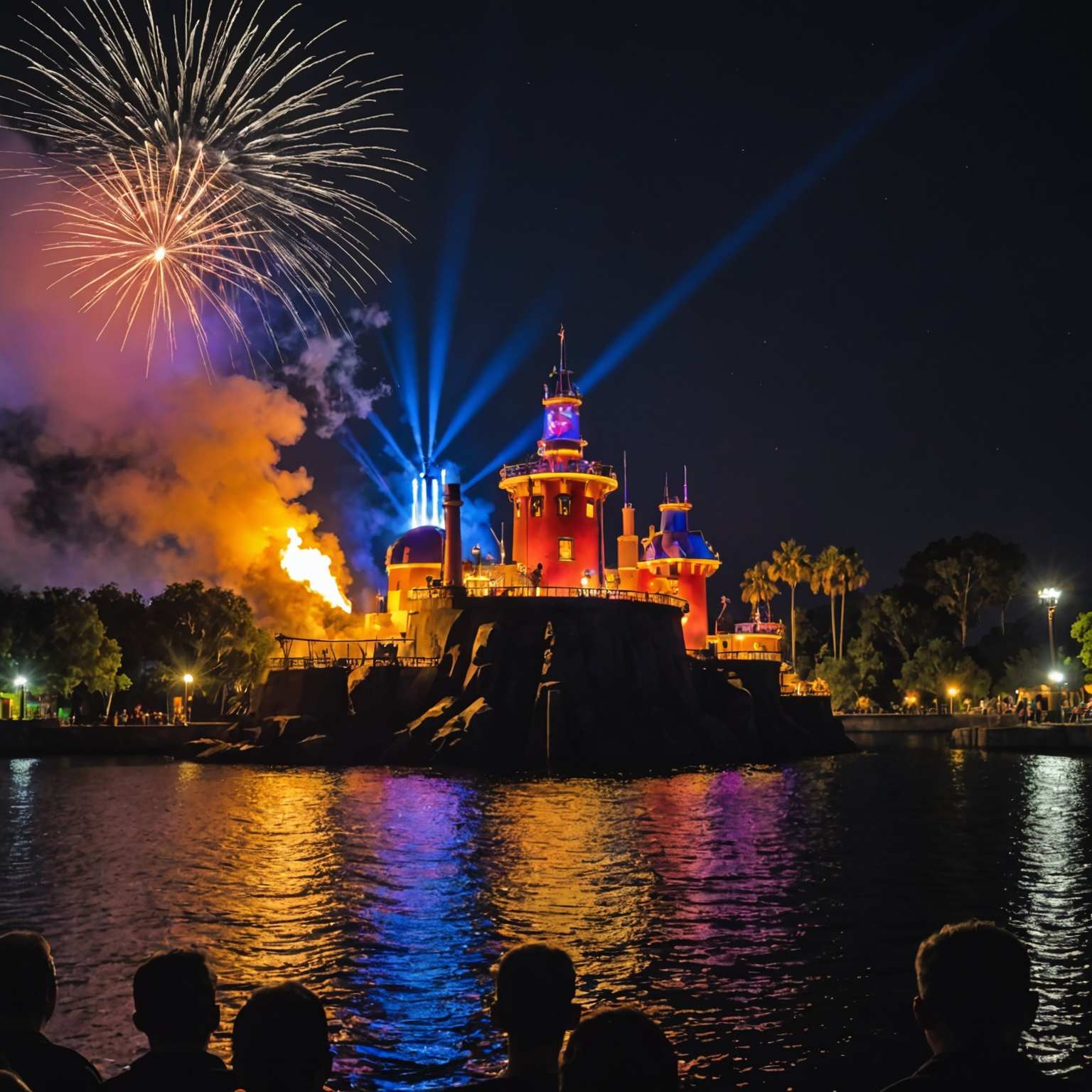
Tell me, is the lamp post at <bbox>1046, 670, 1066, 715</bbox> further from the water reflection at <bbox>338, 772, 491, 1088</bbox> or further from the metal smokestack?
the water reflection at <bbox>338, 772, 491, 1088</bbox>

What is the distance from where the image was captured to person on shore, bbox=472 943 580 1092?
552 cm

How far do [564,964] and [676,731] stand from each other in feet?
228

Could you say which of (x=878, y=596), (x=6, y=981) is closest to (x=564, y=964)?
(x=6, y=981)

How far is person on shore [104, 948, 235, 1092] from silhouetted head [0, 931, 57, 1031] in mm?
533

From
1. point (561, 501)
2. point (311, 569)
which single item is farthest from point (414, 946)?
point (311, 569)

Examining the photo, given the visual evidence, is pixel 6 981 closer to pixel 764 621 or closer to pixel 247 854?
pixel 247 854

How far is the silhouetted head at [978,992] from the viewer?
17.6 ft

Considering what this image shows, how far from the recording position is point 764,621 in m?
121

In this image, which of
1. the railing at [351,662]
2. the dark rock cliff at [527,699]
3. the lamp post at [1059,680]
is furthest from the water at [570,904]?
the lamp post at [1059,680]

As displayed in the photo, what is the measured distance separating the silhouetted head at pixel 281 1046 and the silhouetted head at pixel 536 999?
85 cm

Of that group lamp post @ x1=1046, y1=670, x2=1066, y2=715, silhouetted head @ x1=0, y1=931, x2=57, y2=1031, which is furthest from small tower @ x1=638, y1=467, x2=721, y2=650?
silhouetted head @ x1=0, y1=931, x2=57, y2=1031

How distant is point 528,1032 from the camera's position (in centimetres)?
558

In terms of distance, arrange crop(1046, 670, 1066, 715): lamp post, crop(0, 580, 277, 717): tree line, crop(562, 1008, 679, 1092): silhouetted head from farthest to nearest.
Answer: crop(1046, 670, 1066, 715): lamp post → crop(0, 580, 277, 717): tree line → crop(562, 1008, 679, 1092): silhouetted head

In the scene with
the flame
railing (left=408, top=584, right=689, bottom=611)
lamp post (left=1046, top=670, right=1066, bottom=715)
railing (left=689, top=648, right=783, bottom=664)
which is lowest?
lamp post (left=1046, top=670, right=1066, bottom=715)
